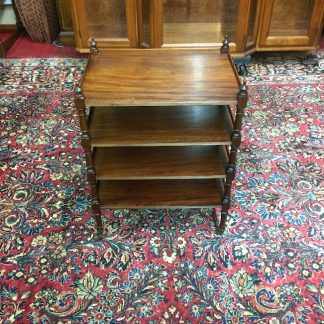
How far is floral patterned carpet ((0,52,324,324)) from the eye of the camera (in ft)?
4.20

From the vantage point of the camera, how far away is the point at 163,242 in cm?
150

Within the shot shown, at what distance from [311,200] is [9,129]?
161 centimetres

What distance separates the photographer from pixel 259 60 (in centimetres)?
272

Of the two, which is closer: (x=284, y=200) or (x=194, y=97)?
(x=194, y=97)

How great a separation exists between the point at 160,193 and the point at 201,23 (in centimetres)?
152

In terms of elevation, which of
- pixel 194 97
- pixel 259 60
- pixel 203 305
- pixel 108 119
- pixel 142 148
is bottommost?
pixel 203 305

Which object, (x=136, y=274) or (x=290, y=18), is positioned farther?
(x=290, y=18)

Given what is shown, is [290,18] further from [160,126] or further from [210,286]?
[210,286]

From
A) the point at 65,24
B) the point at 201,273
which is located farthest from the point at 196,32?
the point at 201,273

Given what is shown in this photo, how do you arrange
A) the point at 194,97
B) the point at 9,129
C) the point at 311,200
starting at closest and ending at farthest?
the point at 194,97 → the point at 311,200 → the point at 9,129

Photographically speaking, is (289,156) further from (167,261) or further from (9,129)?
(9,129)

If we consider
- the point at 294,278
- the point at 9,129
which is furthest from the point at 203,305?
the point at 9,129

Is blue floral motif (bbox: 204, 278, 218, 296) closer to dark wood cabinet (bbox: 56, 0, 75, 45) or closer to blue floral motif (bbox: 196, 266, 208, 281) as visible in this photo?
blue floral motif (bbox: 196, 266, 208, 281)

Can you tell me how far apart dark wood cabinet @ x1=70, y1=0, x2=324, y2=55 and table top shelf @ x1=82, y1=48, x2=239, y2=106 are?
1024 mm
